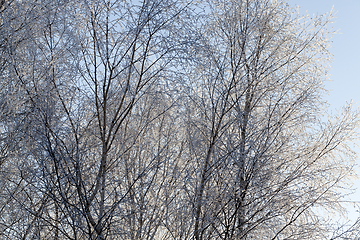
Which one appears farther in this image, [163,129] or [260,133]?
[163,129]

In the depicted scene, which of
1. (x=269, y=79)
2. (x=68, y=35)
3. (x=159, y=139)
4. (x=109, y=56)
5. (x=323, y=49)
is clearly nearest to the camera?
(x=109, y=56)

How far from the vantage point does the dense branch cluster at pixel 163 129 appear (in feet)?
12.4

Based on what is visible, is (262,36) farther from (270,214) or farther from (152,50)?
(270,214)

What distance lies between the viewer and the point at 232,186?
4.07m

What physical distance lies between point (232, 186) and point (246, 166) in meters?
0.31

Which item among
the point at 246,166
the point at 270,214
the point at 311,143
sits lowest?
the point at 270,214

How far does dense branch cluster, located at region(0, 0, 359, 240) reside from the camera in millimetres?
3766

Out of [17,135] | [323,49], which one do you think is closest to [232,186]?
[17,135]

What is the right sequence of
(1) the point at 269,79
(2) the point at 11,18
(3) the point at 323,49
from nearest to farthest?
(2) the point at 11,18 → (1) the point at 269,79 → (3) the point at 323,49

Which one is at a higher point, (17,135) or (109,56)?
(109,56)

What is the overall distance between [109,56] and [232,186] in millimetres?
2100

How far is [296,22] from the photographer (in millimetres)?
5988

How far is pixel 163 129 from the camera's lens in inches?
229

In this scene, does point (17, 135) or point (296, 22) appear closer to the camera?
point (17, 135)
